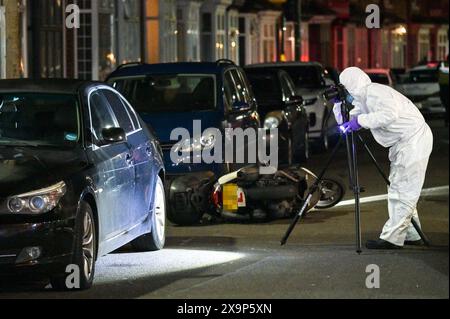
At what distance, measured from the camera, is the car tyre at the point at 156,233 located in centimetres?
1195

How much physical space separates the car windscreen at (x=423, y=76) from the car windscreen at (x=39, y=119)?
27.7 meters

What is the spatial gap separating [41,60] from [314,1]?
1387 inches

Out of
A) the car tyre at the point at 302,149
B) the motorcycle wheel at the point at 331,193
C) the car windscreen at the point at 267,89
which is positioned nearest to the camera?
the motorcycle wheel at the point at 331,193

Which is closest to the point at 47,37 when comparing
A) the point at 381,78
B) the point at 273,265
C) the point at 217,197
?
the point at 381,78

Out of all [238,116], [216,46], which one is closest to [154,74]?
[238,116]

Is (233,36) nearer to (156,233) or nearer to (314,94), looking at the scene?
(314,94)

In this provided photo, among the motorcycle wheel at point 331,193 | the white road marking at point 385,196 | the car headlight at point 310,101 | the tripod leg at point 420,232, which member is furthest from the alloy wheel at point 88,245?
the car headlight at point 310,101

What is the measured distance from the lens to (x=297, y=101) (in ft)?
69.5

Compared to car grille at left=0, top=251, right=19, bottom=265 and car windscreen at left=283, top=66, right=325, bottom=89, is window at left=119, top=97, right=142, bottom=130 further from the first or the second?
car windscreen at left=283, top=66, right=325, bottom=89

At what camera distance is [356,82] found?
38.2 feet

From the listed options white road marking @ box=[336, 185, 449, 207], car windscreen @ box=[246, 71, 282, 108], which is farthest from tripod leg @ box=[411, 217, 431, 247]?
car windscreen @ box=[246, 71, 282, 108]

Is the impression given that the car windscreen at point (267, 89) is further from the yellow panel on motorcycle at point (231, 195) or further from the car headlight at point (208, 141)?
the yellow panel on motorcycle at point (231, 195)

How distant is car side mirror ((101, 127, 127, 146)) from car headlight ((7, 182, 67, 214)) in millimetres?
1249

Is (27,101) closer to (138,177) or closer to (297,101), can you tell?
(138,177)
